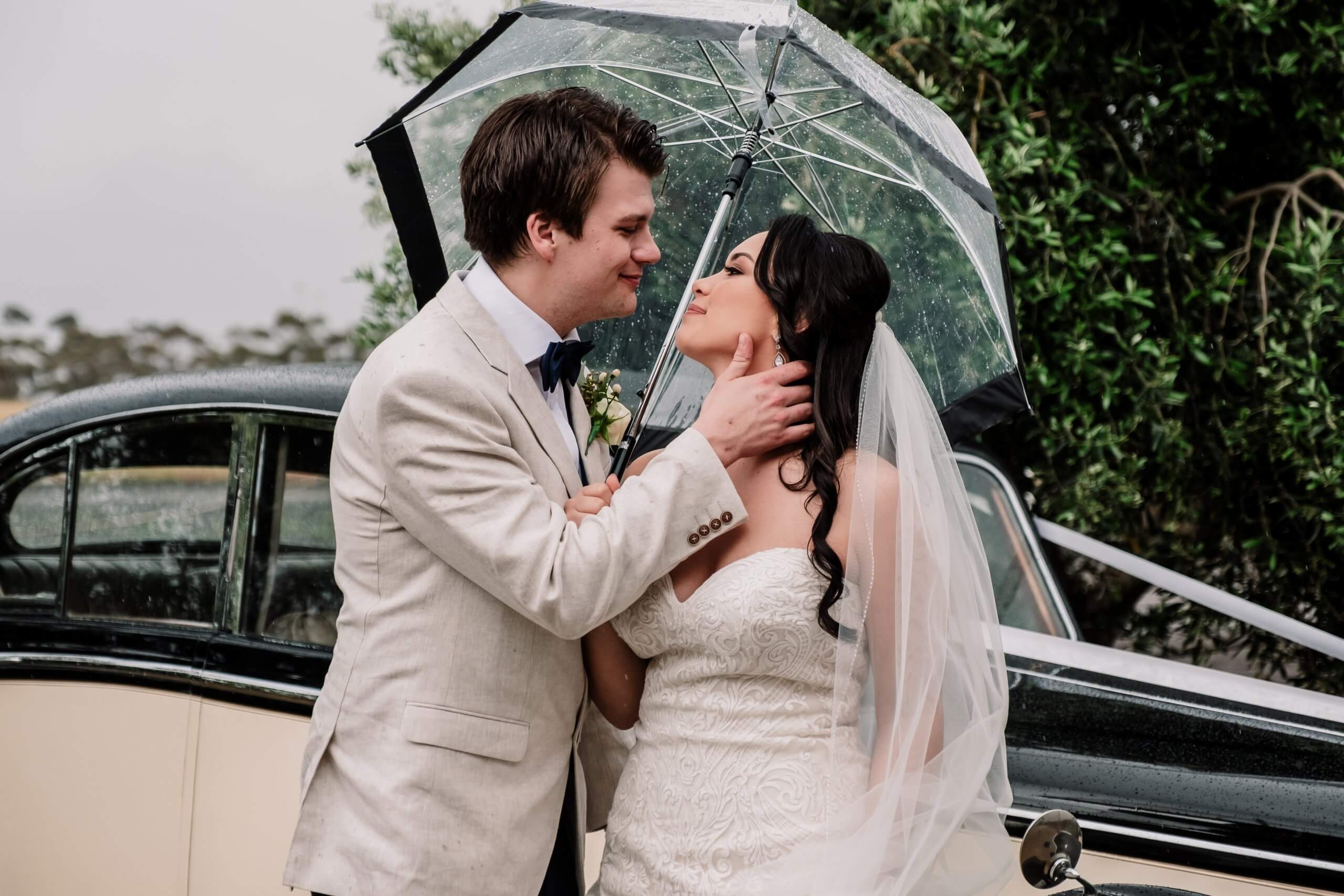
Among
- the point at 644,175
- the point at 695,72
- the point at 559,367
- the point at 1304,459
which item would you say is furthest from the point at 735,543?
the point at 1304,459

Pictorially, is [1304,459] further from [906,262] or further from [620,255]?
[620,255]

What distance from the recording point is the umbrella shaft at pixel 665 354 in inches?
89.6

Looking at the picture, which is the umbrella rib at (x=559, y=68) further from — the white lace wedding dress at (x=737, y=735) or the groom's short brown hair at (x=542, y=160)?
the white lace wedding dress at (x=737, y=735)

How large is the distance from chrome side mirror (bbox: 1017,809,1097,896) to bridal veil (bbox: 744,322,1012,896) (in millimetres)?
Result: 77

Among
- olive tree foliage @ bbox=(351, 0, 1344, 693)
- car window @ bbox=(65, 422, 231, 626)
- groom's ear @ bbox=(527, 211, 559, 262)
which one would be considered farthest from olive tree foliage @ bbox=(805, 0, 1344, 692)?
car window @ bbox=(65, 422, 231, 626)

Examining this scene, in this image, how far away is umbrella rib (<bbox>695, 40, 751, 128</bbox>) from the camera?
258 centimetres

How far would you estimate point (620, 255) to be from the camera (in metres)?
2.12

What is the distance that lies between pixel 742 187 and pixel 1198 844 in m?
1.72

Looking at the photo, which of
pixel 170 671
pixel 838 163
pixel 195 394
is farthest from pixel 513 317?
pixel 170 671

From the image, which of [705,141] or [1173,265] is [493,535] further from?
[1173,265]

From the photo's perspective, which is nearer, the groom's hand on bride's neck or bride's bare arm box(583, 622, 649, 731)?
the groom's hand on bride's neck

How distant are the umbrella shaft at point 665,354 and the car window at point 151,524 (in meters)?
1.20

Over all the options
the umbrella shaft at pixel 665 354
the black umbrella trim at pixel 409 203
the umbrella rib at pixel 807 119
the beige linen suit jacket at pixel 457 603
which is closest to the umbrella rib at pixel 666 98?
the umbrella rib at pixel 807 119

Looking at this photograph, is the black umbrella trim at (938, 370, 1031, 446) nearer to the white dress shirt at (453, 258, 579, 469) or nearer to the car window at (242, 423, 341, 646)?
the white dress shirt at (453, 258, 579, 469)
